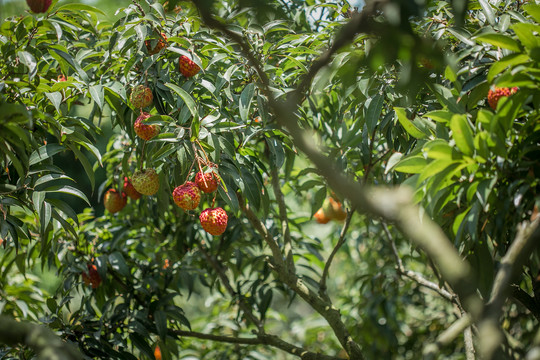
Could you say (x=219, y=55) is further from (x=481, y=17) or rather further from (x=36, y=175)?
(x=481, y=17)

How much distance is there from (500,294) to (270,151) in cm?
95

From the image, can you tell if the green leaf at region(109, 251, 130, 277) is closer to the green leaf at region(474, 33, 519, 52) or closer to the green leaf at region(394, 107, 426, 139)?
the green leaf at region(394, 107, 426, 139)

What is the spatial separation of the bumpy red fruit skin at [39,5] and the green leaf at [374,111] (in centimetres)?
92

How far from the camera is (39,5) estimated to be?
4.63 ft

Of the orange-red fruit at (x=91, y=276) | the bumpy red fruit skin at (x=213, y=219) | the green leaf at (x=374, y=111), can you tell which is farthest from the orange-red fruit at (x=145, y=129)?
the orange-red fruit at (x=91, y=276)

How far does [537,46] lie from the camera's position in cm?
91

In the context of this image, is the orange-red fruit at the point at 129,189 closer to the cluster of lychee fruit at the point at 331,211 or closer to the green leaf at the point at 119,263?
the green leaf at the point at 119,263

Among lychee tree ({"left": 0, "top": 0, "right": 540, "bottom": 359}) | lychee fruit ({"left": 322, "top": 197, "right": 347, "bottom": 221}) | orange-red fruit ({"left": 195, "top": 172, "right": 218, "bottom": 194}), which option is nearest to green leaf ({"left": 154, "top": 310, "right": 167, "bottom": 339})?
lychee tree ({"left": 0, "top": 0, "right": 540, "bottom": 359})

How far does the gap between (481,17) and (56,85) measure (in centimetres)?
109

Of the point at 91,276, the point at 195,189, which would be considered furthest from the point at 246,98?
the point at 91,276

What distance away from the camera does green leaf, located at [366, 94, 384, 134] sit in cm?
130

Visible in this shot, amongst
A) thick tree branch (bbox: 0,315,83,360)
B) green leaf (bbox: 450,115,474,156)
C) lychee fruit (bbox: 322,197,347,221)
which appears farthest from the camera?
lychee fruit (bbox: 322,197,347,221)

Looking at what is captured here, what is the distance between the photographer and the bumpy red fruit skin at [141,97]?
1309mm

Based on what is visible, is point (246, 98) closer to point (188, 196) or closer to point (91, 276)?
point (188, 196)
